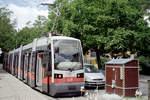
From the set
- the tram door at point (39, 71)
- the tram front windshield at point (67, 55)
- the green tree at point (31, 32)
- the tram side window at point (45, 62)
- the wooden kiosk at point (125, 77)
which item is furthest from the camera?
the green tree at point (31, 32)

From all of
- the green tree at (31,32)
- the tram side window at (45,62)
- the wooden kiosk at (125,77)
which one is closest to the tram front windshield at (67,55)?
the tram side window at (45,62)

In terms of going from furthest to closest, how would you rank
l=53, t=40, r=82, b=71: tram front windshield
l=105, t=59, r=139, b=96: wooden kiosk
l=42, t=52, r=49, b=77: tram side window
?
1. l=42, t=52, r=49, b=77: tram side window
2. l=53, t=40, r=82, b=71: tram front windshield
3. l=105, t=59, r=139, b=96: wooden kiosk

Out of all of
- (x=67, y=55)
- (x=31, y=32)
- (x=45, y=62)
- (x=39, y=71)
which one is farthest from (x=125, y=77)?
(x=31, y=32)

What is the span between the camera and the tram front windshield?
42.0ft

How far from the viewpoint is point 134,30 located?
24125 millimetres

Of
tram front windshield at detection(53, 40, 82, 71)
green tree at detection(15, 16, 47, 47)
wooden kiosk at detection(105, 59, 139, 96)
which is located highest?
green tree at detection(15, 16, 47, 47)

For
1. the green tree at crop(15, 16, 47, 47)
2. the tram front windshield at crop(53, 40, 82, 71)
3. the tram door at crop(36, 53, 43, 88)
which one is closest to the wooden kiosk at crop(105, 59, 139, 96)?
the tram front windshield at crop(53, 40, 82, 71)

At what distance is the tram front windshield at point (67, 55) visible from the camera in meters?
12.8

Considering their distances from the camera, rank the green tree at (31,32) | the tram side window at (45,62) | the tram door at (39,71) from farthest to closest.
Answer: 1. the green tree at (31,32)
2. the tram door at (39,71)
3. the tram side window at (45,62)

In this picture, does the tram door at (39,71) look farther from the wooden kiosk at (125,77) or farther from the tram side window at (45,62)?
the wooden kiosk at (125,77)

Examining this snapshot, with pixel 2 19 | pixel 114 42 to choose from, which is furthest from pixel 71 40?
pixel 2 19

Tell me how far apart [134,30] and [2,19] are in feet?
81.1

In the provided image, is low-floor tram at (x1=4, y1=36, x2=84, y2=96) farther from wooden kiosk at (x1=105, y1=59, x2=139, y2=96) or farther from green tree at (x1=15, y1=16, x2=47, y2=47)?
green tree at (x1=15, y1=16, x2=47, y2=47)

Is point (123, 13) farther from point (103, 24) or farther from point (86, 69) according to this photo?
point (86, 69)
